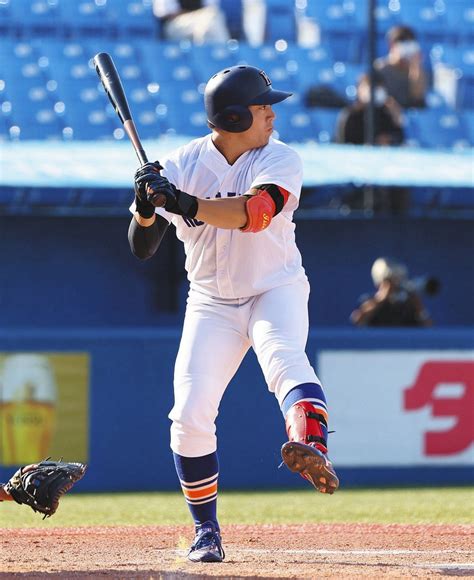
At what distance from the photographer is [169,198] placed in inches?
155

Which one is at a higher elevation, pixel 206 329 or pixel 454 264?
pixel 206 329

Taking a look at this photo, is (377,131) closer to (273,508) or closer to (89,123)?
(89,123)

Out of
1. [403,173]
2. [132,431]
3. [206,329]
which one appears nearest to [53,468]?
[206,329]

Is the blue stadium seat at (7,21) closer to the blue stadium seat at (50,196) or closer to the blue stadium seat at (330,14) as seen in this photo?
the blue stadium seat at (50,196)

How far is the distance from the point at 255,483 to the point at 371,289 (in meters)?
3.04

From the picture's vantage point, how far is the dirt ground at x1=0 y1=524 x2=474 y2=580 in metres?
3.99

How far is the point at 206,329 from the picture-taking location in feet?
14.3

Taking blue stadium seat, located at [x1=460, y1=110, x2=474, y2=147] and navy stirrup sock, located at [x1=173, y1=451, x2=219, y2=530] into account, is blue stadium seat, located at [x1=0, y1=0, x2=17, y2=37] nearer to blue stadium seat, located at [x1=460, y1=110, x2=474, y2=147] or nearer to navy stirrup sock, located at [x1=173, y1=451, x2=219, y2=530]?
blue stadium seat, located at [x1=460, y1=110, x2=474, y2=147]

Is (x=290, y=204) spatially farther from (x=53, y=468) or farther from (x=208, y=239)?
(x=53, y=468)

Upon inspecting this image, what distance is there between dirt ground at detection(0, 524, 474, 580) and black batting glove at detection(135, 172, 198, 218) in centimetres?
117

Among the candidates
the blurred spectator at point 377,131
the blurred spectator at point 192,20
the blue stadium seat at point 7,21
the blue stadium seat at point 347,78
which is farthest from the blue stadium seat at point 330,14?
the blue stadium seat at point 7,21

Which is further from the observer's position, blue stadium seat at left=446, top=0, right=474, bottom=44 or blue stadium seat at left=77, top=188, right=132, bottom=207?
blue stadium seat at left=446, top=0, right=474, bottom=44

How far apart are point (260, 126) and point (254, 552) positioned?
1.60 meters

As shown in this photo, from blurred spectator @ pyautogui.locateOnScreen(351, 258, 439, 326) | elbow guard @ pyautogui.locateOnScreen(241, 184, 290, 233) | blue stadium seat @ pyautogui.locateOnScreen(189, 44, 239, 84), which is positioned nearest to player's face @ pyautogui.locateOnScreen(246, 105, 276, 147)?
elbow guard @ pyautogui.locateOnScreen(241, 184, 290, 233)
